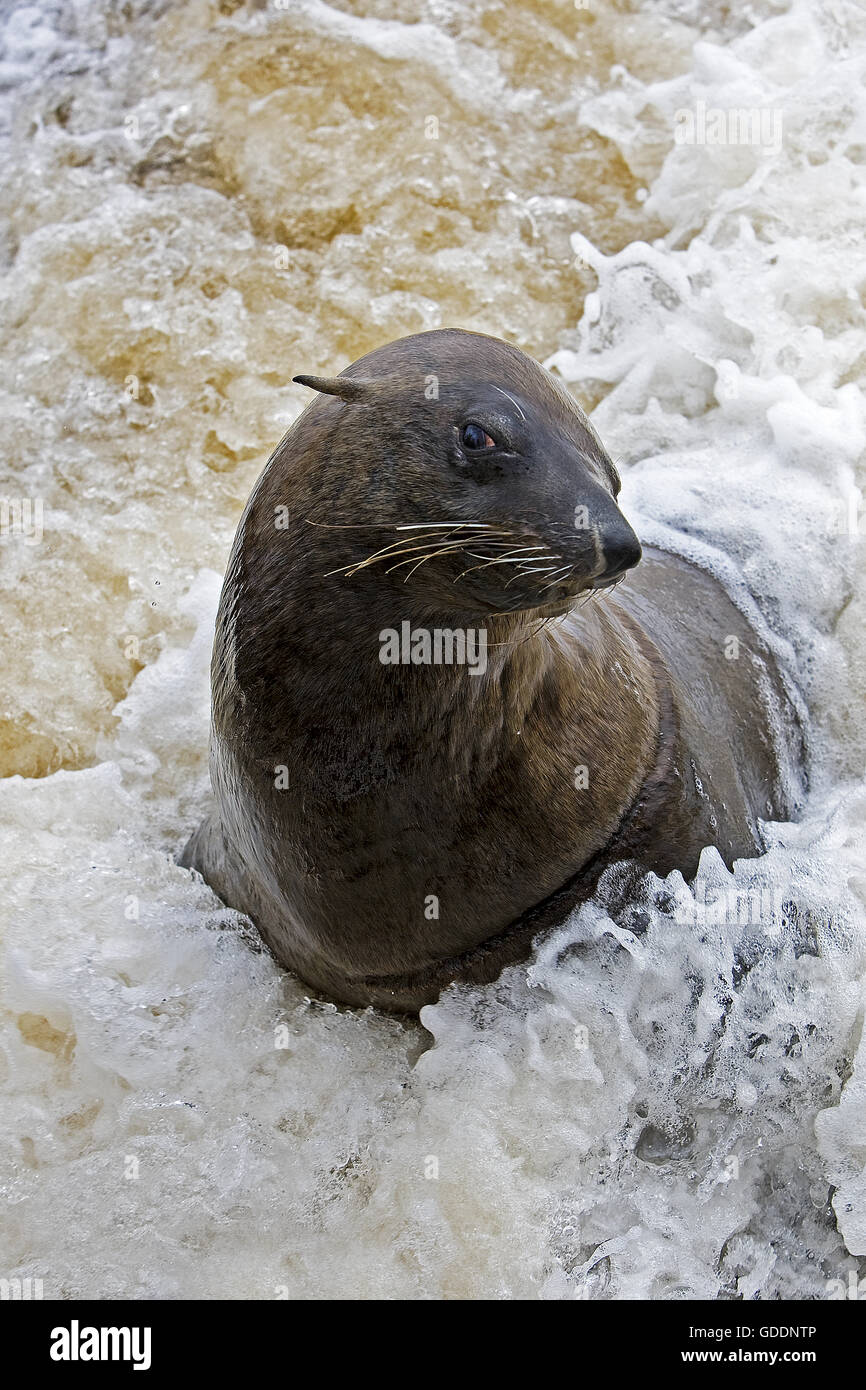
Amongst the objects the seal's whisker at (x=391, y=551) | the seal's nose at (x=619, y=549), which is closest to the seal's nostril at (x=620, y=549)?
the seal's nose at (x=619, y=549)

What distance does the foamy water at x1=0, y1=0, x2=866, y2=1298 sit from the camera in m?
3.43

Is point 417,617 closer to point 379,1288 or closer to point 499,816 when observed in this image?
point 499,816

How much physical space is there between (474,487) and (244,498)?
2588mm

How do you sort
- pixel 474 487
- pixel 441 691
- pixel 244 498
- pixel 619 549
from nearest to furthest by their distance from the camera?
1. pixel 619 549
2. pixel 474 487
3. pixel 441 691
4. pixel 244 498

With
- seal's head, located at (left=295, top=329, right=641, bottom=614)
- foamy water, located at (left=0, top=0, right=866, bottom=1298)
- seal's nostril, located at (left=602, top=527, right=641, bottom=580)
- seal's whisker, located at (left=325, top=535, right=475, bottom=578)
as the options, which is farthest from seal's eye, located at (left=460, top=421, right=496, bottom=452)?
foamy water, located at (left=0, top=0, right=866, bottom=1298)

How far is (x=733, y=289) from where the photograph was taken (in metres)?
5.47

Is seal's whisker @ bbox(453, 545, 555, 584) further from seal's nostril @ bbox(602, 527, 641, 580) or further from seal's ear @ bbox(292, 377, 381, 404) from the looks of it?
seal's ear @ bbox(292, 377, 381, 404)

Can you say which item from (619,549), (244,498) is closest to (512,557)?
(619,549)

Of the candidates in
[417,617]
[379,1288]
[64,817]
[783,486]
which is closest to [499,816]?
[417,617]

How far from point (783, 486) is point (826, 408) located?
19.9 inches

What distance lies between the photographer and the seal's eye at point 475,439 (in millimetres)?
2596

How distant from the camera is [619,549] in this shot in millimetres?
2498

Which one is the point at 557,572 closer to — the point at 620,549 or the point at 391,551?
the point at 620,549

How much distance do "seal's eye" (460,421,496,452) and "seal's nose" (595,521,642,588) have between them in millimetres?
264
